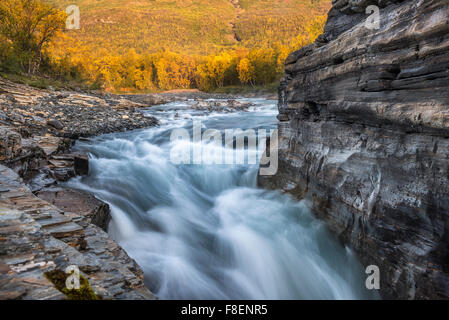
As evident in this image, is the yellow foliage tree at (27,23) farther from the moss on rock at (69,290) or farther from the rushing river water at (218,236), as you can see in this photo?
the moss on rock at (69,290)

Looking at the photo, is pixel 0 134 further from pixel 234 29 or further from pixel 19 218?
pixel 234 29

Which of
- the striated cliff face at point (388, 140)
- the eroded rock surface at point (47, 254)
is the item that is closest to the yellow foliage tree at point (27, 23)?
the eroded rock surface at point (47, 254)

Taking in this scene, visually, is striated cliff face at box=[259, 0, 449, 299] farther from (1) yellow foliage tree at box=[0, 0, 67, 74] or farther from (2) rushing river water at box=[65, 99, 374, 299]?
(1) yellow foliage tree at box=[0, 0, 67, 74]

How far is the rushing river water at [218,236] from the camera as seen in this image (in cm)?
436

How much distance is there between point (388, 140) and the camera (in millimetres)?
3770

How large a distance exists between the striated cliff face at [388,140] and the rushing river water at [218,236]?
63 cm

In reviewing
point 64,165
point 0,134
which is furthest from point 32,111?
point 0,134

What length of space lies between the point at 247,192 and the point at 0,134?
578 centimetres

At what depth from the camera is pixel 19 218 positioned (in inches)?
105

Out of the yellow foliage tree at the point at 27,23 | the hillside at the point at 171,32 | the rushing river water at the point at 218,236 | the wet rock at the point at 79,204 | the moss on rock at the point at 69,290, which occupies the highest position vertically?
the hillside at the point at 171,32

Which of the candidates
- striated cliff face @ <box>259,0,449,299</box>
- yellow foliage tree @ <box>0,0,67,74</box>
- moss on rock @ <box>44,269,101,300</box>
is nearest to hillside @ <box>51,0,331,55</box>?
yellow foliage tree @ <box>0,0,67,74</box>

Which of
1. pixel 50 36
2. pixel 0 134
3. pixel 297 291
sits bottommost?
pixel 297 291

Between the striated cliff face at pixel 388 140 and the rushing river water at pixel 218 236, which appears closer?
the striated cliff face at pixel 388 140

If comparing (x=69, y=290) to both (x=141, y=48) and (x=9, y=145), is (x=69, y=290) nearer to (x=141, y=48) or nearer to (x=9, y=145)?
(x=9, y=145)
